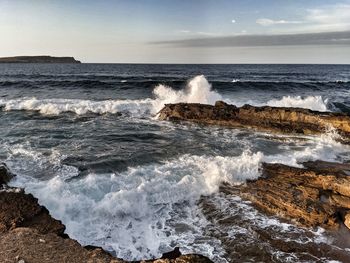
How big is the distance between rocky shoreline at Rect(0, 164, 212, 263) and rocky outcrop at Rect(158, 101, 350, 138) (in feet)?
36.1

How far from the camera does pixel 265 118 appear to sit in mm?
16703

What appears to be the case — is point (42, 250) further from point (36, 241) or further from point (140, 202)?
point (140, 202)

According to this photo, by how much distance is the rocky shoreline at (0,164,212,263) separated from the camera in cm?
512

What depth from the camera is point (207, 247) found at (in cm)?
674

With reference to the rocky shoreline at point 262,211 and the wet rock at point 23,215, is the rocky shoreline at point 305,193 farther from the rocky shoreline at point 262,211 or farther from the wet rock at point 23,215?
the wet rock at point 23,215

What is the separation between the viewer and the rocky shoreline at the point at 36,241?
5.12 metres

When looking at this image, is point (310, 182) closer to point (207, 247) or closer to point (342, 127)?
point (207, 247)

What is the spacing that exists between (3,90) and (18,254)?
95.6 feet

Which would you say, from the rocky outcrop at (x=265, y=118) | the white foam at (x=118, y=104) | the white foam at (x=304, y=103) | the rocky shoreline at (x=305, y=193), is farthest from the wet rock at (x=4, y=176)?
the white foam at (x=304, y=103)

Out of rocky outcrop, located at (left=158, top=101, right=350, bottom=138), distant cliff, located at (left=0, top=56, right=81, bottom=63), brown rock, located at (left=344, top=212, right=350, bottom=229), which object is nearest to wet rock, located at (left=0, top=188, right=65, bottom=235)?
brown rock, located at (left=344, top=212, right=350, bottom=229)

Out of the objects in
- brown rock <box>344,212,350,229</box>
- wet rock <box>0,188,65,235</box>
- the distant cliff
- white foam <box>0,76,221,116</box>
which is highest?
the distant cliff

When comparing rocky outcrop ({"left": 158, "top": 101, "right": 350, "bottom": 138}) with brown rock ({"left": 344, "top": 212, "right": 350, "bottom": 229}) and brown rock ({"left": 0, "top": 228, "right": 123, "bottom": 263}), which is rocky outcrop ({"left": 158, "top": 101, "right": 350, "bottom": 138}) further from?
brown rock ({"left": 0, "top": 228, "right": 123, "bottom": 263})

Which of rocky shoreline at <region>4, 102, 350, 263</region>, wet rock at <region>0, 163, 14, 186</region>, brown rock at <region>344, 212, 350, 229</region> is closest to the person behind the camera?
rocky shoreline at <region>4, 102, 350, 263</region>

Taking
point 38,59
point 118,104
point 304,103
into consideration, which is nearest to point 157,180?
point 118,104
